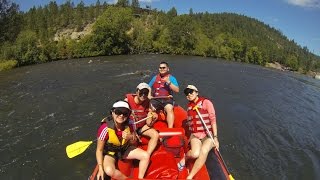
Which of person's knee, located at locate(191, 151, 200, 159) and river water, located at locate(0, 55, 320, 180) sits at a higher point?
person's knee, located at locate(191, 151, 200, 159)

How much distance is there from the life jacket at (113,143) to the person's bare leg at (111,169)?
12 cm

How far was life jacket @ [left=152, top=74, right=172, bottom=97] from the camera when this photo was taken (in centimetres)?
884

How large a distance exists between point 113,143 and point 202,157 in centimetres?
169

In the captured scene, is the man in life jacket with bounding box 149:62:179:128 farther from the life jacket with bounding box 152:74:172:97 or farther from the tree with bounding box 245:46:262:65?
the tree with bounding box 245:46:262:65

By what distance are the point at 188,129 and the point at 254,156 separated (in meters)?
3.80

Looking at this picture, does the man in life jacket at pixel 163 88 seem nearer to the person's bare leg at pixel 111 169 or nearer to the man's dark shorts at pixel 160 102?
the man's dark shorts at pixel 160 102

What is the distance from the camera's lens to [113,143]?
580cm

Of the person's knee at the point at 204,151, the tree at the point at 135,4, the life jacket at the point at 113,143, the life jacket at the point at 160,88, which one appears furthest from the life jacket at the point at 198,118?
the tree at the point at 135,4

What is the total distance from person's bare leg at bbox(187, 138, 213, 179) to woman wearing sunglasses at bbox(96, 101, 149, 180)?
2.88 feet

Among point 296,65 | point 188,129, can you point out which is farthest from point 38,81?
point 296,65

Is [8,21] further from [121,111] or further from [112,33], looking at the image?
[121,111]

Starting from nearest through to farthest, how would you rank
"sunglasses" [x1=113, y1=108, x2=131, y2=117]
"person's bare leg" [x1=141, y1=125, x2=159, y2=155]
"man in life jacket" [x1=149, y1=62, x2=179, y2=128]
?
"sunglasses" [x1=113, y1=108, x2=131, y2=117] → "person's bare leg" [x1=141, y1=125, x2=159, y2=155] → "man in life jacket" [x1=149, y1=62, x2=179, y2=128]

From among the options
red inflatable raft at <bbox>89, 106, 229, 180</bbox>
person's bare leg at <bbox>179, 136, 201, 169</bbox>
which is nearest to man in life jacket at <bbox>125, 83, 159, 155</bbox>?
red inflatable raft at <bbox>89, 106, 229, 180</bbox>

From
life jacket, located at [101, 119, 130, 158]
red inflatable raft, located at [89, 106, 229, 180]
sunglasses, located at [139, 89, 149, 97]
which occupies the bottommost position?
red inflatable raft, located at [89, 106, 229, 180]
